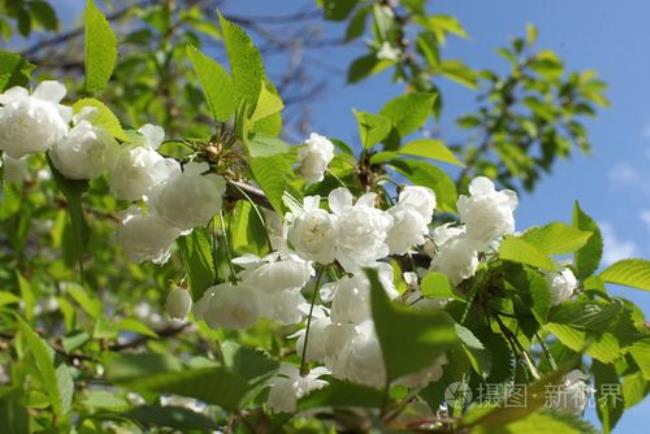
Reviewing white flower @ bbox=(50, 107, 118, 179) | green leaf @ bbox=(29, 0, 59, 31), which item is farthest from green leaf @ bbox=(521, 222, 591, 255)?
green leaf @ bbox=(29, 0, 59, 31)

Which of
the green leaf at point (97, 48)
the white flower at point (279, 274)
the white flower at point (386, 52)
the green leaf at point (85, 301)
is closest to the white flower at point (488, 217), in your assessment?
the white flower at point (279, 274)

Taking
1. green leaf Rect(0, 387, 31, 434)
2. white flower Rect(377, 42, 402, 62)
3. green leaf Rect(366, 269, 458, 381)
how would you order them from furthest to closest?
1. white flower Rect(377, 42, 402, 62)
2. green leaf Rect(0, 387, 31, 434)
3. green leaf Rect(366, 269, 458, 381)

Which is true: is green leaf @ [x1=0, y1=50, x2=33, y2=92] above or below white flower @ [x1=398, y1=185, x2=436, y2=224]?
above

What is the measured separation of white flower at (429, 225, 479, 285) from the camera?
38.4 inches

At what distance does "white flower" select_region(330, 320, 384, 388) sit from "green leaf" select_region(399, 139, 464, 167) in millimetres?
541

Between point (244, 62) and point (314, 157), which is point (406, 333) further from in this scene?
point (314, 157)

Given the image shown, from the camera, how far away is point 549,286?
1.00 meters

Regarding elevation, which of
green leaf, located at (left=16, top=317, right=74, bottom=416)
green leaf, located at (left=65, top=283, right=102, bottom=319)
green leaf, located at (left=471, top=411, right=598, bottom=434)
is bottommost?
green leaf, located at (left=65, top=283, right=102, bottom=319)

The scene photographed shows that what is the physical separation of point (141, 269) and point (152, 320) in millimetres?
832

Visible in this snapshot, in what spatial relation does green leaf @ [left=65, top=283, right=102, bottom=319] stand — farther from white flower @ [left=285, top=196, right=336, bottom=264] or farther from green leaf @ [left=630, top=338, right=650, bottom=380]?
green leaf @ [left=630, top=338, right=650, bottom=380]

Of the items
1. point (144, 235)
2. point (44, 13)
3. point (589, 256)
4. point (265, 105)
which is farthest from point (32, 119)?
point (44, 13)

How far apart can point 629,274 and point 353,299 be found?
47 centimetres

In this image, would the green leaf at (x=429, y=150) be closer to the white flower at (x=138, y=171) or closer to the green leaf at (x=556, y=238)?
the green leaf at (x=556, y=238)

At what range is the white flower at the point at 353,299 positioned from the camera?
913mm
